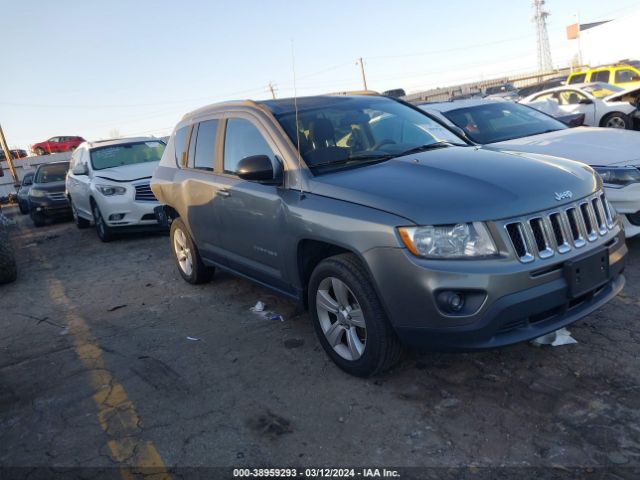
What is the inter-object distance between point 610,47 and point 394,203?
190 ft

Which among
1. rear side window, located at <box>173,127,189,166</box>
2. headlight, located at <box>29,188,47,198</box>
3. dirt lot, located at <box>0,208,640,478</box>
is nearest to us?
dirt lot, located at <box>0,208,640,478</box>

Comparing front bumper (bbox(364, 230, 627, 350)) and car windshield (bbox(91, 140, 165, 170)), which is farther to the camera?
car windshield (bbox(91, 140, 165, 170))

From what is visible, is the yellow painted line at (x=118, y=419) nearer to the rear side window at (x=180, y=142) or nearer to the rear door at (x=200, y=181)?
the rear door at (x=200, y=181)

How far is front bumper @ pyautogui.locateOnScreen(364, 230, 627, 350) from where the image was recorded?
273 cm

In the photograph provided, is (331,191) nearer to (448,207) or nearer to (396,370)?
(448,207)

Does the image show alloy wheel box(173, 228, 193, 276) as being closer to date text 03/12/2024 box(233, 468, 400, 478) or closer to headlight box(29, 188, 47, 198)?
date text 03/12/2024 box(233, 468, 400, 478)

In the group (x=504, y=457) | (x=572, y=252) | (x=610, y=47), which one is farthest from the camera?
(x=610, y=47)

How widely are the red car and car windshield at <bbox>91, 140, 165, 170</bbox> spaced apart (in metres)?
31.5

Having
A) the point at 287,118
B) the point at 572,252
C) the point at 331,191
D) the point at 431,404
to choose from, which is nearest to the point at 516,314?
the point at 572,252

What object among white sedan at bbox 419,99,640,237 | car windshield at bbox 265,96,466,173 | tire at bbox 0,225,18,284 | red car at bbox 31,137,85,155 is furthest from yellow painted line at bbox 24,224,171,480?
red car at bbox 31,137,85,155

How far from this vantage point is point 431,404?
3.09 meters

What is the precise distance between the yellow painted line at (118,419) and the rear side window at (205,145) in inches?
72.9

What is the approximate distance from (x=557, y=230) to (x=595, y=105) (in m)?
11.1

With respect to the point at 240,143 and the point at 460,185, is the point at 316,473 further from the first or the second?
the point at 240,143
